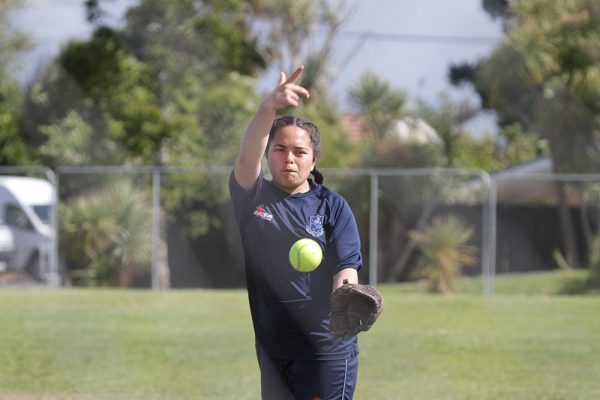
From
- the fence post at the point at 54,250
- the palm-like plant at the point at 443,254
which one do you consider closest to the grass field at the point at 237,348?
the palm-like plant at the point at 443,254

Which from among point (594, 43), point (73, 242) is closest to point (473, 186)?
point (594, 43)

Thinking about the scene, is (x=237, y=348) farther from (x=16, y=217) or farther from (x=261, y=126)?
(x=16, y=217)

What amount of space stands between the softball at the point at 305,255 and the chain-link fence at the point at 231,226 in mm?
11547

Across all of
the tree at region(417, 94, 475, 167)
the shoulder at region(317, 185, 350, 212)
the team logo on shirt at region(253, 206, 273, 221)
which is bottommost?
the team logo on shirt at region(253, 206, 273, 221)

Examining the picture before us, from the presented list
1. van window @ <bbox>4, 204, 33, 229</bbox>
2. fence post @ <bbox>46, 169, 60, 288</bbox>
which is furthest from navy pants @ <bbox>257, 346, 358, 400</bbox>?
van window @ <bbox>4, 204, 33, 229</bbox>

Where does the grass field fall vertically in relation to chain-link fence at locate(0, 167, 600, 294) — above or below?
below

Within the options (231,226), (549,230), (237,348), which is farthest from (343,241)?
(549,230)

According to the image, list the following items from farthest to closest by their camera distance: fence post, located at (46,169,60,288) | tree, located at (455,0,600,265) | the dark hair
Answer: tree, located at (455,0,600,265), fence post, located at (46,169,60,288), the dark hair

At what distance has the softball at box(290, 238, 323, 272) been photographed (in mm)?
3598

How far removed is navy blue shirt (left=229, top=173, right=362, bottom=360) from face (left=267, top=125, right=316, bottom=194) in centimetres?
7

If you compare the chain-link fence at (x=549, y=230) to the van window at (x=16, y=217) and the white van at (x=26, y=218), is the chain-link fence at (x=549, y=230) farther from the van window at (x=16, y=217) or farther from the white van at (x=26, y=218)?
the van window at (x=16, y=217)

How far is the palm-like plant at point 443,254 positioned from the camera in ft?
50.9

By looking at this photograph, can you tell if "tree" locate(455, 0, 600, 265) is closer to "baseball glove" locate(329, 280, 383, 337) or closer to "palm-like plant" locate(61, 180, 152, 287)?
"palm-like plant" locate(61, 180, 152, 287)

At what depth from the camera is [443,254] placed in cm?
1554
